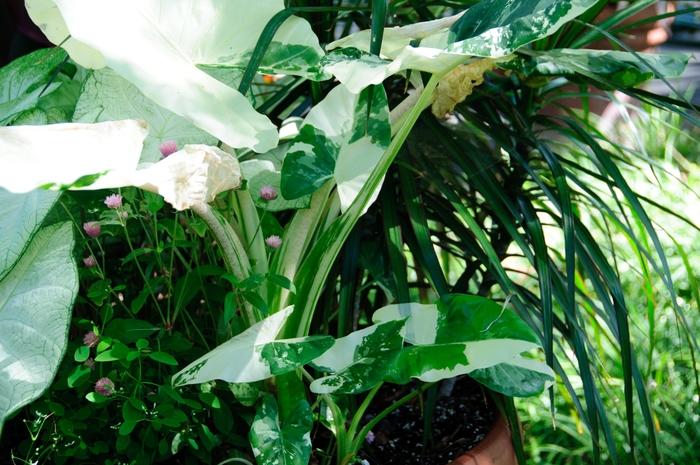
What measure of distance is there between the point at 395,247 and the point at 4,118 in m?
0.51

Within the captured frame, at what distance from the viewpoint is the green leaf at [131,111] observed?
726mm

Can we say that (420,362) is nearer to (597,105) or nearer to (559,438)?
(559,438)

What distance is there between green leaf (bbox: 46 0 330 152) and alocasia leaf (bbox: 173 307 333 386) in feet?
0.64

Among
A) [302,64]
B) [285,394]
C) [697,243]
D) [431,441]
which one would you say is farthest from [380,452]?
[697,243]

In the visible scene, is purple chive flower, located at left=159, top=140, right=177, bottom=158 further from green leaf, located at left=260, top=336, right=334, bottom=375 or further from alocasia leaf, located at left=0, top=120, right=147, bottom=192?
green leaf, located at left=260, top=336, right=334, bottom=375

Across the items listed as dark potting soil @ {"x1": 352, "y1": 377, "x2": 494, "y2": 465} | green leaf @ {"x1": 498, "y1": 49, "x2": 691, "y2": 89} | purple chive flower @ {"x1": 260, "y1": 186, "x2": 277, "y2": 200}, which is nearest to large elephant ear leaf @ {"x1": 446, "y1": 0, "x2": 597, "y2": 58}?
green leaf @ {"x1": 498, "y1": 49, "x2": 691, "y2": 89}

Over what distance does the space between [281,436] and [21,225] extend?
0.34 m

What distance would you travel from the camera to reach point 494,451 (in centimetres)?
80

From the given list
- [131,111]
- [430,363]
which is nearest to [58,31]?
[131,111]

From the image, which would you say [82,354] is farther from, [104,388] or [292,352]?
[292,352]

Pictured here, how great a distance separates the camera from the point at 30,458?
71 cm

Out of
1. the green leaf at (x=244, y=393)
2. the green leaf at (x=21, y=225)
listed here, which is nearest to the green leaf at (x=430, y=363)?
the green leaf at (x=244, y=393)

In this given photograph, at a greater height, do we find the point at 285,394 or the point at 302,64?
the point at 302,64

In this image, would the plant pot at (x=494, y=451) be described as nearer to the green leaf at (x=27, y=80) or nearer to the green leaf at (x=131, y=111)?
the green leaf at (x=131, y=111)
